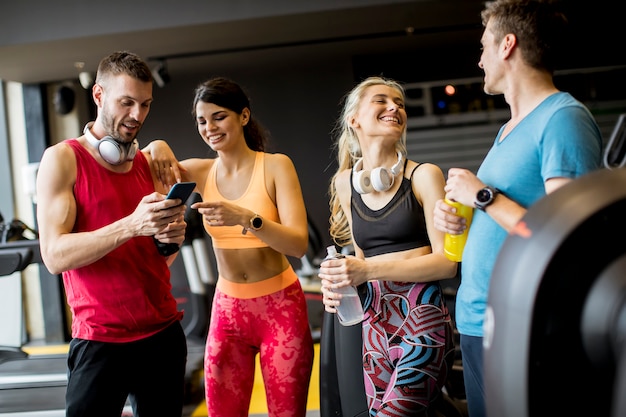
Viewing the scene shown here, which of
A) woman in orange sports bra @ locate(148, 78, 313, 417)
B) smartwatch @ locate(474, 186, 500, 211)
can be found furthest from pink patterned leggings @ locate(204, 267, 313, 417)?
smartwatch @ locate(474, 186, 500, 211)

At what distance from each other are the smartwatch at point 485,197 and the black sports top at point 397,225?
1.66 ft

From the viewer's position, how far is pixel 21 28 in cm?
483

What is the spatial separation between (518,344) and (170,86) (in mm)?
6619

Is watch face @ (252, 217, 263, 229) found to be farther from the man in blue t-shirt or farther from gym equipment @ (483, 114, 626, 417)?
gym equipment @ (483, 114, 626, 417)

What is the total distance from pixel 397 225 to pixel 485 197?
541 millimetres

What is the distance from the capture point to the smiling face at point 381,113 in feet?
6.56

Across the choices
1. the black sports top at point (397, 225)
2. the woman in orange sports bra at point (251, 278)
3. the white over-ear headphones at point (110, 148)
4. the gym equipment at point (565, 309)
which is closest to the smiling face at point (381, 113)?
the black sports top at point (397, 225)

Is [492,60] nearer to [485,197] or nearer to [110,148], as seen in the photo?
[485,197]

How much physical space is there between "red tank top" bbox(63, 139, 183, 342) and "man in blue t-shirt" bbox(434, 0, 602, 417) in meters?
0.91

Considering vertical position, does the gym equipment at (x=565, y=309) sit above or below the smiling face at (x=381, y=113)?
below

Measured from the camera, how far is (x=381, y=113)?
2023 mm

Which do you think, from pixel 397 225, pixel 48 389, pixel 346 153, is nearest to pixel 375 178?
pixel 397 225

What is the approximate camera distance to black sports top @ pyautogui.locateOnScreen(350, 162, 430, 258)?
1898 mm

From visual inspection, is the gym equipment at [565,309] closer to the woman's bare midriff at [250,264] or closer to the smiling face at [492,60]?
the smiling face at [492,60]
